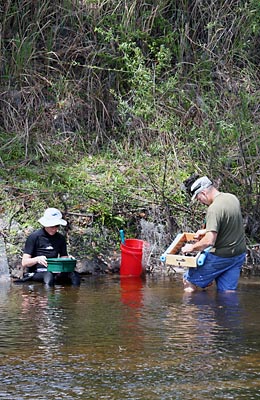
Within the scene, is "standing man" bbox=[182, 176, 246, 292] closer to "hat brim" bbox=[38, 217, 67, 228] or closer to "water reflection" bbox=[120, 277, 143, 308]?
"water reflection" bbox=[120, 277, 143, 308]

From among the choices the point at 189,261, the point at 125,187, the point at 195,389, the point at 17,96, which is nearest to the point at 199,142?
the point at 125,187

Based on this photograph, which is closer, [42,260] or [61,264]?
[61,264]

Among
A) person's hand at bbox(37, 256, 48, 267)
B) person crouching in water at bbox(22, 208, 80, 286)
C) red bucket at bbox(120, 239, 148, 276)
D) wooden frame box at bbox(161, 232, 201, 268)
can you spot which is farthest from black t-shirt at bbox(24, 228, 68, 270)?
wooden frame box at bbox(161, 232, 201, 268)

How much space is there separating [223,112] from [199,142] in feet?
4.50

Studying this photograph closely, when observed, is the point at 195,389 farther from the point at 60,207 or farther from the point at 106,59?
the point at 106,59

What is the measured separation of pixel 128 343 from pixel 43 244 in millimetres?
4314

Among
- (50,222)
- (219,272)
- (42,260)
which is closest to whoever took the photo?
(219,272)

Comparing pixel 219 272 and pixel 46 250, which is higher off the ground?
pixel 46 250

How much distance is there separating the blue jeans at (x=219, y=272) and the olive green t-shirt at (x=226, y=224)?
8cm

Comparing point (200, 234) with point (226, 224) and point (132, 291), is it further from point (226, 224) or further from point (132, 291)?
point (132, 291)

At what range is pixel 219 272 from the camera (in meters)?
11.4

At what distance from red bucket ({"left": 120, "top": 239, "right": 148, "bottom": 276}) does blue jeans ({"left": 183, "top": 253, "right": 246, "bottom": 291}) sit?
157 cm

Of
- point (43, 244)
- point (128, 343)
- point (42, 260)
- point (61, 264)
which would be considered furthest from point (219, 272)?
point (128, 343)

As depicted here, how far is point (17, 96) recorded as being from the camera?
16938 mm
